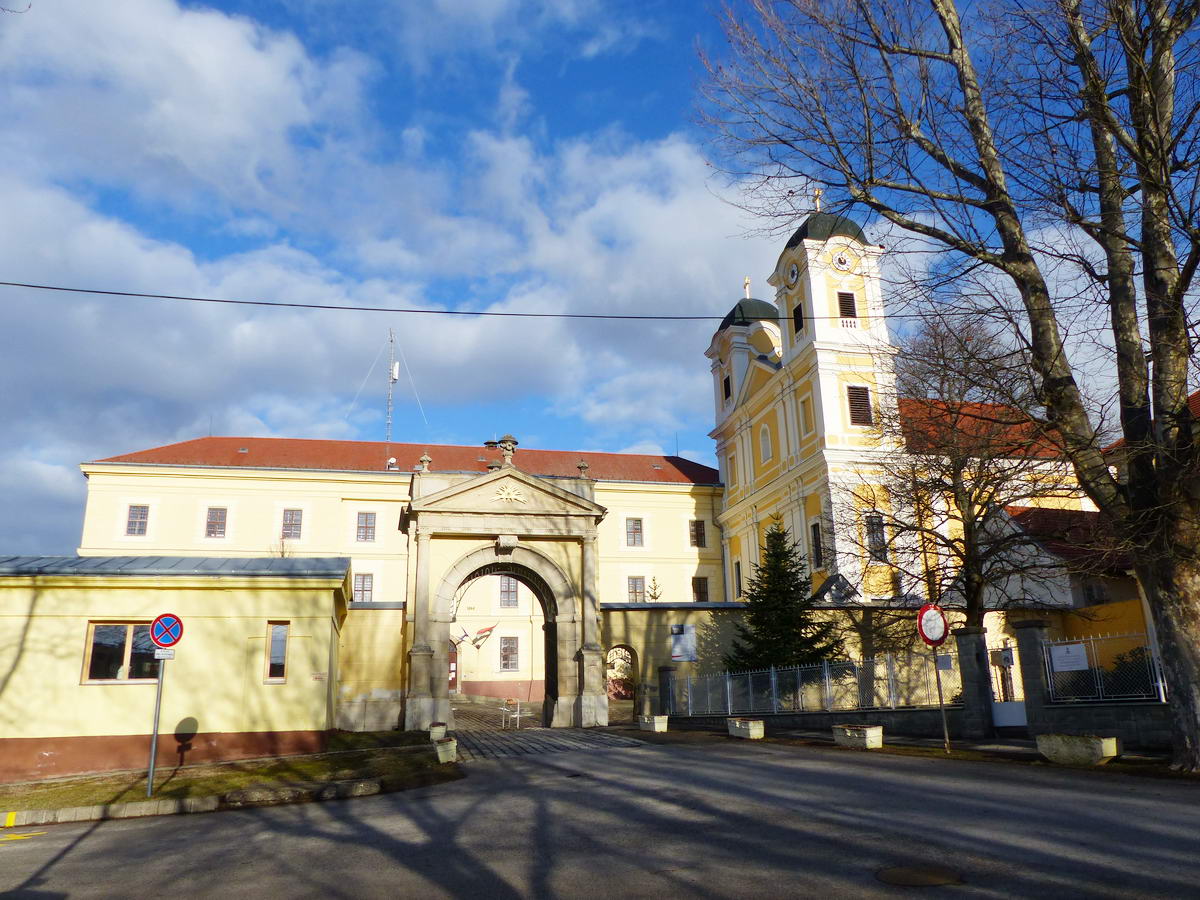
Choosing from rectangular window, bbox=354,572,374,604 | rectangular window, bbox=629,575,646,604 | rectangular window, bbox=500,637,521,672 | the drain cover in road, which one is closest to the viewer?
the drain cover in road

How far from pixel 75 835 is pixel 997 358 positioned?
42.9ft

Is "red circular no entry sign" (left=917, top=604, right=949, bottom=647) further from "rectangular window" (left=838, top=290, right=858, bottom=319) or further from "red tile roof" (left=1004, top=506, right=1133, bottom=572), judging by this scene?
"rectangular window" (left=838, top=290, right=858, bottom=319)

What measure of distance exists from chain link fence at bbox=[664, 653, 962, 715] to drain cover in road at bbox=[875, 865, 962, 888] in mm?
15034

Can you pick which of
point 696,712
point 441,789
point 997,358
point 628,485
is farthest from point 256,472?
point 997,358

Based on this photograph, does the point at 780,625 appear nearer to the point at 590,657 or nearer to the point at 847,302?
the point at 590,657

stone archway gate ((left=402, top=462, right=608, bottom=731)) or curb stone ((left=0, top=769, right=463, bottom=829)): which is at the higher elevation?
stone archway gate ((left=402, top=462, right=608, bottom=731))

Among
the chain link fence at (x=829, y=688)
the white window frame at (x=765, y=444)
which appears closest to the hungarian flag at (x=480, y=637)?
the white window frame at (x=765, y=444)

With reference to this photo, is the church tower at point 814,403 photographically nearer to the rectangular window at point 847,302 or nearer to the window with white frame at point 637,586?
the rectangular window at point 847,302

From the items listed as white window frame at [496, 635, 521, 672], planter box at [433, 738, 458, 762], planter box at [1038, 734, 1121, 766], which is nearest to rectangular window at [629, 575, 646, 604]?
white window frame at [496, 635, 521, 672]

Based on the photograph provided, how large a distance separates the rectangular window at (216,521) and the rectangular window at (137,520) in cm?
291

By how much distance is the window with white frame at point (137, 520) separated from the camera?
44719mm

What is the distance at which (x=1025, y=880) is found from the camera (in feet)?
19.3

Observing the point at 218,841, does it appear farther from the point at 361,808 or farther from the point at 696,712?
the point at 696,712

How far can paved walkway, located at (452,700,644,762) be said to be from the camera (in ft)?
61.0
